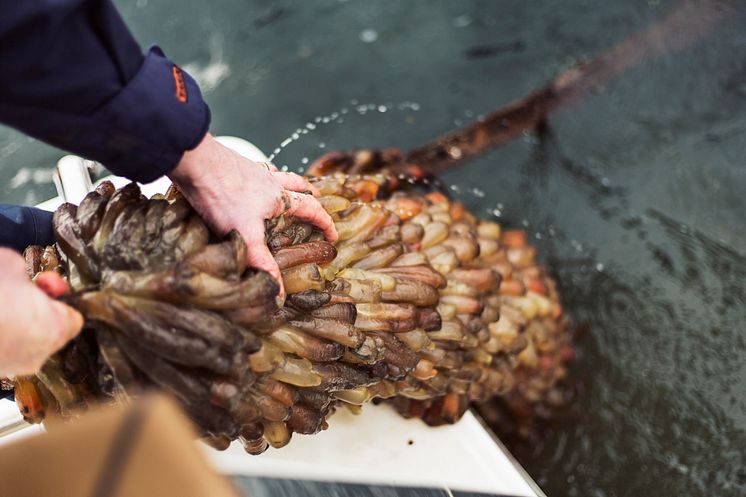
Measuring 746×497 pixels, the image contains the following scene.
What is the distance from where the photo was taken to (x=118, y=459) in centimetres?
74

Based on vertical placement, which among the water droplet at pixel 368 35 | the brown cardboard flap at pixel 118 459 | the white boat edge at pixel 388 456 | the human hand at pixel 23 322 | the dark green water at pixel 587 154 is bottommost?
the dark green water at pixel 587 154

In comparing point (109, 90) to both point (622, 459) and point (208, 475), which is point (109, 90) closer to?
point (208, 475)

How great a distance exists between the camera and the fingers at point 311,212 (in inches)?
70.1

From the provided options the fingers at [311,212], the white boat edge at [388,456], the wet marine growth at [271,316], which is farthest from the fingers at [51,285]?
the white boat edge at [388,456]

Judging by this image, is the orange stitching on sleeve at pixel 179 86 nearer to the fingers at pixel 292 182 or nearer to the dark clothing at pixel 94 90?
the dark clothing at pixel 94 90

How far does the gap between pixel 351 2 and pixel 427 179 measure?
189 centimetres

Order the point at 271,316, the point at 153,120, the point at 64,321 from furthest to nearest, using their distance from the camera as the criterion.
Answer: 1. the point at 271,316
2. the point at 153,120
3. the point at 64,321

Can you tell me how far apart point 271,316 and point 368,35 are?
10.7ft

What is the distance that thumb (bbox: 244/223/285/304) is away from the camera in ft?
5.25

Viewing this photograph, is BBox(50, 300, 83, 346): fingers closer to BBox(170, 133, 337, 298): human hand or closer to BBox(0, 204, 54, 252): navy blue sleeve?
BBox(170, 133, 337, 298): human hand

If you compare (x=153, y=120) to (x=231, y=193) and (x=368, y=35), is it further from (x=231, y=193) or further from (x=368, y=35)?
(x=368, y=35)

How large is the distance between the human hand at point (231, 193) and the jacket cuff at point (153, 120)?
0.16 feet

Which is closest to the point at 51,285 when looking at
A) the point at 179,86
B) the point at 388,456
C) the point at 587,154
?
the point at 179,86

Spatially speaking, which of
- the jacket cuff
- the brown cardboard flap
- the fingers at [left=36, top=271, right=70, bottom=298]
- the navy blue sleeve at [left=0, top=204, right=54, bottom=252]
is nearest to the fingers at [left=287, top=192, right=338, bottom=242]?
the jacket cuff
